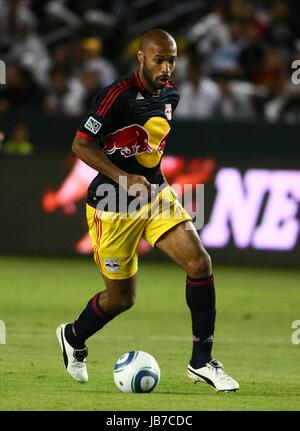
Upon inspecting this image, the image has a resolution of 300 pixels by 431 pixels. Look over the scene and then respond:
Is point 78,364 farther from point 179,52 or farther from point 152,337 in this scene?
point 179,52

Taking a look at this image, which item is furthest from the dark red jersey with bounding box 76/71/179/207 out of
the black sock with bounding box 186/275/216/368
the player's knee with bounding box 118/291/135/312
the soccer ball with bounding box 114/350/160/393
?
the soccer ball with bounding box 114/350/160/393

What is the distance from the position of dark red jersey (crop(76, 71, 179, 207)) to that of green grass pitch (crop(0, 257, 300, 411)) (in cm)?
131

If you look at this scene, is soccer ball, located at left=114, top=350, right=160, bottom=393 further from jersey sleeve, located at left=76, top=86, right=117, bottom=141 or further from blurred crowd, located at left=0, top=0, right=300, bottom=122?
blurred crowd, located at left=0, top=0, right=300, bottom=122

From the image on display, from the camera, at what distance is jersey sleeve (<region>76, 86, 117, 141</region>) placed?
786 cm

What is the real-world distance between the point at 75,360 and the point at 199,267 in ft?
3.45

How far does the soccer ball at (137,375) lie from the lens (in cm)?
752

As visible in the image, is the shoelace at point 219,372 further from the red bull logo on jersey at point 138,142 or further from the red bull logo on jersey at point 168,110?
the red bull logo on jersey at point 168,110

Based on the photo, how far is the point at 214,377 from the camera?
7715mm

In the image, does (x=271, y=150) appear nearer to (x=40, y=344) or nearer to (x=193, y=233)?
(x=40, y=344)

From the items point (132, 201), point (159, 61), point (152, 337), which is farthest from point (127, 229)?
point (152, 337)

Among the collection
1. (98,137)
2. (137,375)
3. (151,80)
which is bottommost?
(137,375)

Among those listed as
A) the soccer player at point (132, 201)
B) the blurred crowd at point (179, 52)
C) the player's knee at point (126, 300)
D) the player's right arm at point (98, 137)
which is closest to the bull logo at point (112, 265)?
the soccer player at point (132, 201)

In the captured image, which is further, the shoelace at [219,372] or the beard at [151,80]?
the beard at [151,80]
